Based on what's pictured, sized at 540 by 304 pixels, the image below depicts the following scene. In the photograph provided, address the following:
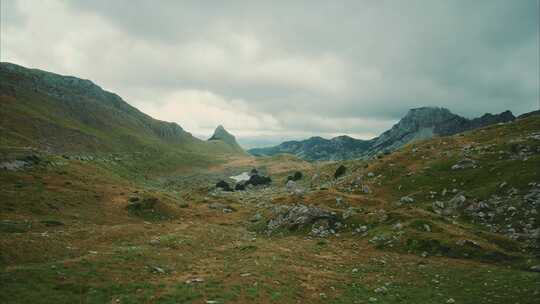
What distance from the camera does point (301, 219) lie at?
52188 millimetres

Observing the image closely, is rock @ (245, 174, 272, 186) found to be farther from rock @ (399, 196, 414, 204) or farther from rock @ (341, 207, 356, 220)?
rock @ (341, 207, 356, 220)

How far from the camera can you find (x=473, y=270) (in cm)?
2922

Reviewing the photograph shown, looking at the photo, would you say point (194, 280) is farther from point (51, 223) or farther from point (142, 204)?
point (142, 204)

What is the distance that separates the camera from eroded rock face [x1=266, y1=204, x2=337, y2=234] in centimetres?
5109

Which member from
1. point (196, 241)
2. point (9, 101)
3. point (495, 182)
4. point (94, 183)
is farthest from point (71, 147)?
point (495, 182)

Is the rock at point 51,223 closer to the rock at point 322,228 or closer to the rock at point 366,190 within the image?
the rock at point 322,228

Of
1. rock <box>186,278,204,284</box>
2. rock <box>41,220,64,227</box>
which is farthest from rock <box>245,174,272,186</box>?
rock <box>186,278,204,284</box>

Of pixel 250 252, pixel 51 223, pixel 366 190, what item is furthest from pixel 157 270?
pixel 366 190

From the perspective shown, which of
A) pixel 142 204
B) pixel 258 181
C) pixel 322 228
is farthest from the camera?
pixel 258 181

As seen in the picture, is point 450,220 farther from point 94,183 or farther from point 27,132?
point 27,132

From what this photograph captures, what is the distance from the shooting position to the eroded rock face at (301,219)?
51.1 meters

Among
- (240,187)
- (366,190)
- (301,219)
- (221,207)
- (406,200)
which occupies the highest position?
(366,190)

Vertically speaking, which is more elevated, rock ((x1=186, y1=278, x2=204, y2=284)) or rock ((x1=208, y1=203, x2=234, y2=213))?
rock ((x1=186, y1=278, x2=204, y2=284))

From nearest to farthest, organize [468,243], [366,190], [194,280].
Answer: [194,280], [468,243], [366,190]
